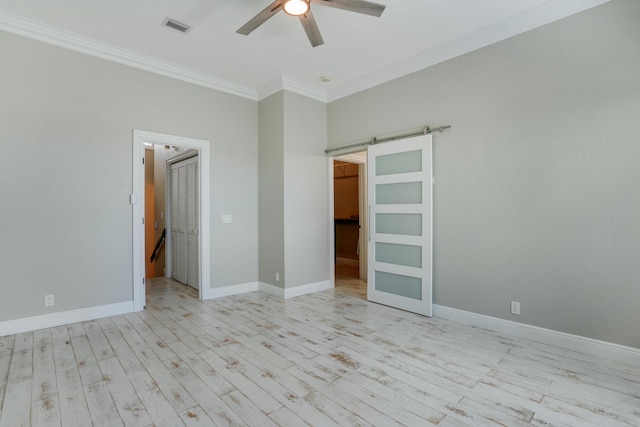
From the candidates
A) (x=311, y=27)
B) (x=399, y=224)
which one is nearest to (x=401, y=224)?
(x=399, y=224)

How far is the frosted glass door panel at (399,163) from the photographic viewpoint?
12.8 feet

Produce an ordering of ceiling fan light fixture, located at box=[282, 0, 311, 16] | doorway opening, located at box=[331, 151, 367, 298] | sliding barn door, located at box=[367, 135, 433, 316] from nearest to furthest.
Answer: ceiling fan light fixture, located at box=[282, 0, 311, 16], sliding barn door, located at box=[367, 135, 433, 316], doorway opening, located at box=[331, 151, 367, 298]

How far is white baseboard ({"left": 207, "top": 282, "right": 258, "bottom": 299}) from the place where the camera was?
4.56 metres

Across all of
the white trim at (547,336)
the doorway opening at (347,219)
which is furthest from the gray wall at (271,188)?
the white trim at (547,336)

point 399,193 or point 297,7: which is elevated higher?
point 297,7

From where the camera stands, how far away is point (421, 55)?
3.82 meters

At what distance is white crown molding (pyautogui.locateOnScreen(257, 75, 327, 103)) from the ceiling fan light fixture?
2.12 m

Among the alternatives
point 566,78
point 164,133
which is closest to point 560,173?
point 566,78

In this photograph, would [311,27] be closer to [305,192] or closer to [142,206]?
[305,192]

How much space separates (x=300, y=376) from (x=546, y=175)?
2894 mm

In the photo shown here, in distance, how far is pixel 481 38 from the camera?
3342mm

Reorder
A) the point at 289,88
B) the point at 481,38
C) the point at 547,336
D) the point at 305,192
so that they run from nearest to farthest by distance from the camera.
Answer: the point at 547,336 → the point at 481,38 → the point at 289,88 → the point at 305,192

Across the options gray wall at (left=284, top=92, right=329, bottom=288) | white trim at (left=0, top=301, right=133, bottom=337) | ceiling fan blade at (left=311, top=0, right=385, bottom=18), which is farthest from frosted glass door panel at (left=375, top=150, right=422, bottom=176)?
white trim at (left=0, top=301, right=133, bottom=337)

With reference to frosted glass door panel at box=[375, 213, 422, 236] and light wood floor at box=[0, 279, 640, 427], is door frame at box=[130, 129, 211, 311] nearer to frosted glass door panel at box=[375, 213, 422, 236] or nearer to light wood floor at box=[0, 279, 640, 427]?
light wood floor at box=[0, 279, 640, 427]
